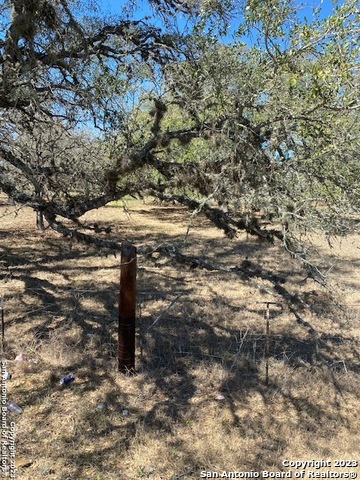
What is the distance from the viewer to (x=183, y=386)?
12.6ft

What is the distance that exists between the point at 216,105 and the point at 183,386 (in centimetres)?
267

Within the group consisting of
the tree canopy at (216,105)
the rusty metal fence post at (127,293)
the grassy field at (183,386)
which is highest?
the tree canopy at (216,105)

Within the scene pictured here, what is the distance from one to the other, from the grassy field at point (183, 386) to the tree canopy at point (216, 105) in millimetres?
732

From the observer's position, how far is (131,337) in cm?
377

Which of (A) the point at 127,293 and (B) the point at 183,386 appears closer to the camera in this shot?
(A) the point at 127,293

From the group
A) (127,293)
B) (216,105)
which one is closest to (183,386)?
(127,293)

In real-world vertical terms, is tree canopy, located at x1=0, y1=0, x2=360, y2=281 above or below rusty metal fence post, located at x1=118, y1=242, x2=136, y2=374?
above

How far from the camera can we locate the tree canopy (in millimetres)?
3076

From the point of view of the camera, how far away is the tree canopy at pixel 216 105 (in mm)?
3076

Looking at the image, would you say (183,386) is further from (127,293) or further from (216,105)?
(216,105)

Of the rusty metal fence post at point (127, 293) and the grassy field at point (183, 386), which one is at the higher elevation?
the rusty metal fence post at point (127, 293)

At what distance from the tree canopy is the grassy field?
0.73 meters

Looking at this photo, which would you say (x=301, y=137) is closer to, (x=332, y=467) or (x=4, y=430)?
(x=332, y=467)

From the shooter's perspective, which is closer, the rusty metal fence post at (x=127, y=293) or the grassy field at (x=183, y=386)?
the grassy field at (x=183, y=386)
